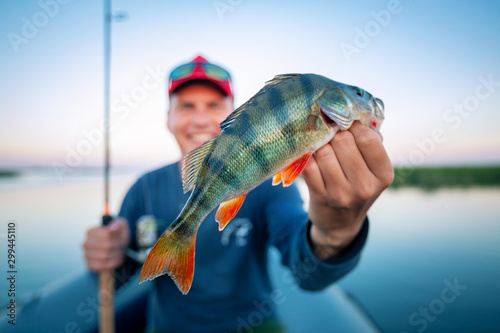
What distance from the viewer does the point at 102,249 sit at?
2.98m

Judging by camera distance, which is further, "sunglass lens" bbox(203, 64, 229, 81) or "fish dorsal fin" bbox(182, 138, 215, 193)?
"sunglass lens" bbox(203, 64, 229, 81)

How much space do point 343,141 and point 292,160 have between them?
308 mm

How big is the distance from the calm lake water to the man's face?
1.95m

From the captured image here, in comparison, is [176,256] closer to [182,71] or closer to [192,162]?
[192,162]

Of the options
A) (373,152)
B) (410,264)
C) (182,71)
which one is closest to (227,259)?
(373,152)

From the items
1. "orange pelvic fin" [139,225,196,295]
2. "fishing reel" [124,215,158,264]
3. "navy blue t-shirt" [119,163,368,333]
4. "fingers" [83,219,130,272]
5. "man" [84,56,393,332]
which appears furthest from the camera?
"fishing reel" [124,215,158,264]

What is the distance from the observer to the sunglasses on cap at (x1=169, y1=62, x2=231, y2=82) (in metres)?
3.35

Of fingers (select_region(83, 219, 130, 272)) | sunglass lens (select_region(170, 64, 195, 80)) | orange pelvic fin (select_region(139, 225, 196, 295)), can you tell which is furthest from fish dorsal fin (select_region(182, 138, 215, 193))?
sunglass lens (select_region(170, 64, 195, 80))

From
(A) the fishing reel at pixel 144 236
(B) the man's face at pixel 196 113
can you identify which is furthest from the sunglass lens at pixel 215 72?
(A) the fishing reel at pixel 144 236

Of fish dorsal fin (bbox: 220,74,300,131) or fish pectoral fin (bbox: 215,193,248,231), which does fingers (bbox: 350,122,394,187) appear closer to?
fish dorsal fin (bbox: 220,74,300,131)

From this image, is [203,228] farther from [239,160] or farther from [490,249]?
[490,249]

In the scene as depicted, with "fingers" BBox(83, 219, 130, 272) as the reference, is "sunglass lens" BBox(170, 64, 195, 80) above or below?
above

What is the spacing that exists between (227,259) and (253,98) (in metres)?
2.05

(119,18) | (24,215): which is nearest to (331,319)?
(119,18)
